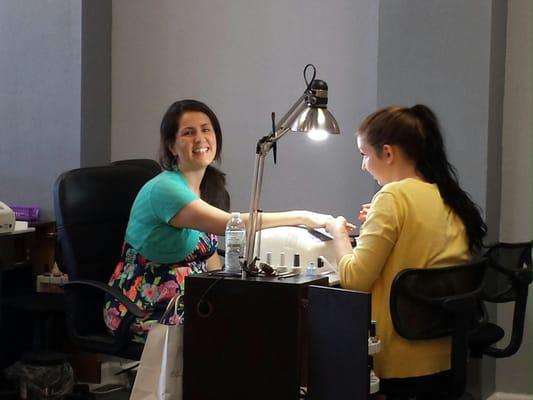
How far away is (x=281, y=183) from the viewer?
11.4ft

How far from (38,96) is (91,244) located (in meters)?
1.09

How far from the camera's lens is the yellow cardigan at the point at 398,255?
202cm

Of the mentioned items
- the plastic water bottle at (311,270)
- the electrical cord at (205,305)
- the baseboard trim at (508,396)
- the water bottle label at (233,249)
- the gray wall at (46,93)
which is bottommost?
the baseboard trim at (508,396)

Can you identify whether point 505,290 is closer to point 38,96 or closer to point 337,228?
point 337,228

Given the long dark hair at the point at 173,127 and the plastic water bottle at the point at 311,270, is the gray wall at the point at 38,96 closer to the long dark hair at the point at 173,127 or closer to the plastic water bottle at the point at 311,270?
the long dark hair at the point at 173,127

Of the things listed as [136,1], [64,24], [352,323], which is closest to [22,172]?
[64,24]

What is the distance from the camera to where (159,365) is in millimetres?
2070

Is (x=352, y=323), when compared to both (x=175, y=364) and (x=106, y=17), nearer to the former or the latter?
(x=175, y=364)

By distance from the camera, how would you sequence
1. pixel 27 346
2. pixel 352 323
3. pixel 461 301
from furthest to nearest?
pixel 27 346
pixel 461 301
pixel 352 323

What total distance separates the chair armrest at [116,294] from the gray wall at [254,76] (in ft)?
3.66

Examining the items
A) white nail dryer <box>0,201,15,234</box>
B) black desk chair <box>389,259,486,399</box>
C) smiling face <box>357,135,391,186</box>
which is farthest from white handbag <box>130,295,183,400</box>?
white nail dryer <box>0,201,15,234</box>

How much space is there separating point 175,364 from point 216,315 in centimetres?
18

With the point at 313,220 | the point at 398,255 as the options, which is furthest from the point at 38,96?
the point at 398,255

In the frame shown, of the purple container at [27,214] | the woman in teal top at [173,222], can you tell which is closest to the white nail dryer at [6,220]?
the purple container at [27,214]
